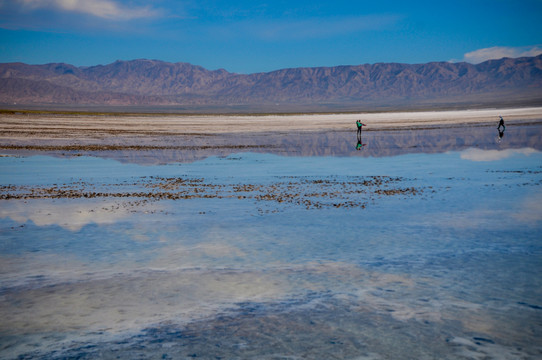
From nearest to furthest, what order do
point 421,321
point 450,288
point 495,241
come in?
1. point 421,321
2. point 450,288
3. point 495,241

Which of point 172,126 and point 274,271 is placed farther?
point 172,126

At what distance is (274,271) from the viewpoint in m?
7.76

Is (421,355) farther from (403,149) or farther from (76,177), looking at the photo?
(403,149)

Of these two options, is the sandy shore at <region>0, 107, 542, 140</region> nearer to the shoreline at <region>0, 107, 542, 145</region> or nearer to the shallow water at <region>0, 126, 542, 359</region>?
the shoreline at <region>0, 107, 542, 145</region>

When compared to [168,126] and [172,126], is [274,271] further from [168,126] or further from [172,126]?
[168,126]

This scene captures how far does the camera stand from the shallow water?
5.46 metres

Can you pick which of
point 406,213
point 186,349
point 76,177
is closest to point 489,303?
point 186,349

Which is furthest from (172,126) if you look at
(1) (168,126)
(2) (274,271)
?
(2) (274,271)

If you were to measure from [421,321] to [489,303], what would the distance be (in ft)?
3.54

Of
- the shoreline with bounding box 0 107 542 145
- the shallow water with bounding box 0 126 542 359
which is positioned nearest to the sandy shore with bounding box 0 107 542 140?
the shoreline with bounding box 0 107 542 145

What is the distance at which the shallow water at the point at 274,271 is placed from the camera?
5461 mm

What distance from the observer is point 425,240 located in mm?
9484

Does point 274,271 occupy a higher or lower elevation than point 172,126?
higher

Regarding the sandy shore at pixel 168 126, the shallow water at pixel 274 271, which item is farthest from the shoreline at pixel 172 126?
the shallow water at pixel 274 271
